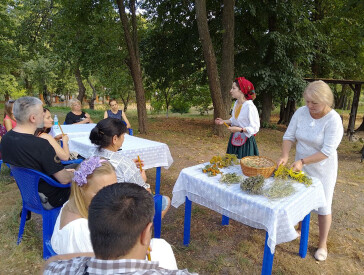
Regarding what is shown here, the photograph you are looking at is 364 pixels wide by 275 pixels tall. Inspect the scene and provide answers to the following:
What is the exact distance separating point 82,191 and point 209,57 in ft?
24.6

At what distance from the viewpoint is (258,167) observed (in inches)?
93.7

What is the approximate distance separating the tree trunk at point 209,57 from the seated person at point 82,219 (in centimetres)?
722

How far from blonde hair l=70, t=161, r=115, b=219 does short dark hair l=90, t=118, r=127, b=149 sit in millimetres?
709

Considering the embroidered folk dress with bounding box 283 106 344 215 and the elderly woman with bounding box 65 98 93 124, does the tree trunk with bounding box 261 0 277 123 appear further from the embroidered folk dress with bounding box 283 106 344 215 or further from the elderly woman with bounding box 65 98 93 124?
the embroidered folk dress with bounding box 283 106 344 215

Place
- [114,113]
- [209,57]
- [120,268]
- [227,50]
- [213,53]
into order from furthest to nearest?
[227,50] → [213,53] → [209,57] → [114,113] → [120,268]

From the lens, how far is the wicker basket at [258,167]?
7.74 feet

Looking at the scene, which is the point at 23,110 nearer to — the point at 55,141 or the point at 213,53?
the point at 55,141

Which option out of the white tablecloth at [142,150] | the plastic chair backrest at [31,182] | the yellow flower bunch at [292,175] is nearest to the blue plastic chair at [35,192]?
the plastic chair backrest at [31,182]

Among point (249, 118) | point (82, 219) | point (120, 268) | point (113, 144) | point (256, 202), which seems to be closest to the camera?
point (120, 268)

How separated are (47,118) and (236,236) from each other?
3.03 m

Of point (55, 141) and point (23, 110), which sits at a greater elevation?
point (23, 110)

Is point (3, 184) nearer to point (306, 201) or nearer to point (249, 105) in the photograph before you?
point (249, 105)

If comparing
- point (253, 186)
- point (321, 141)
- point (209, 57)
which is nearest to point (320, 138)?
point (321, 141)

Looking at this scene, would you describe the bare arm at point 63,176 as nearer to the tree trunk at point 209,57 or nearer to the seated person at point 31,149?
the seated person at point 31,149
